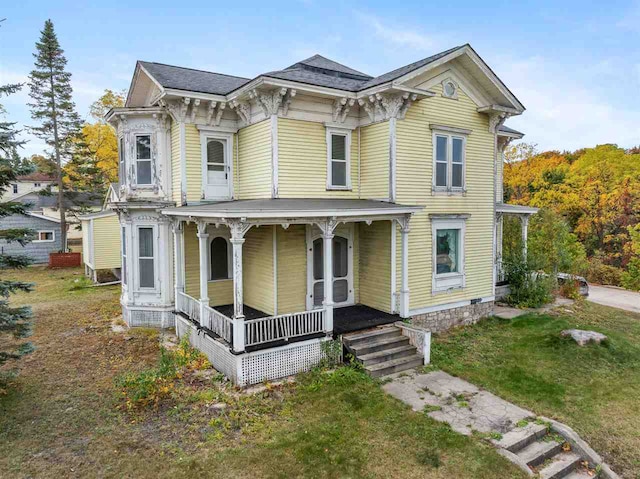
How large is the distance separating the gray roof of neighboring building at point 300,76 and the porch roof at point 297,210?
2919 mm

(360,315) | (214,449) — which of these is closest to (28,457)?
(214,449)

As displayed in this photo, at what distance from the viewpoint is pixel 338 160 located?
35.4 ft

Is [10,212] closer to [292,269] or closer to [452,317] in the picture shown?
[292,269]

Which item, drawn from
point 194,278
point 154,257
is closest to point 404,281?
point 194,278

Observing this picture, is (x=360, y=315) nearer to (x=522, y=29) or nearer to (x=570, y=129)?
(x=522, y=29)

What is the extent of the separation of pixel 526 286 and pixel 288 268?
29.9 feet

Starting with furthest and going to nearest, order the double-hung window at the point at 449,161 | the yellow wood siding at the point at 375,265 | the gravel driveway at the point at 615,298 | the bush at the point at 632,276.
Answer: the bush at the point at 632,276, the gravel driveway at the point at 615,298, the double-hung window at the point at 449,161, the yellow wood siding at the point at 375,265

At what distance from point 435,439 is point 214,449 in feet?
10.8

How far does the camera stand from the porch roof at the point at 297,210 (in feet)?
25.6

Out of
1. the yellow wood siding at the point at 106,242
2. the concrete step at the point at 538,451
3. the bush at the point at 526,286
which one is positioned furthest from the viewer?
the yellow wood siding at the point at 106,242

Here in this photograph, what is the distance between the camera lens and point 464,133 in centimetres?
1157

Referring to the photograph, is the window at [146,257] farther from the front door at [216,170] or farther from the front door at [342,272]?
the front door at [342,272]

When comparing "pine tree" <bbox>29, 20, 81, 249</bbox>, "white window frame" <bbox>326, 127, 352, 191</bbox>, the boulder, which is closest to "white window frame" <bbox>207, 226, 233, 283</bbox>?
"white window frame" <bbox>326, 127, 352, 191</bbox>

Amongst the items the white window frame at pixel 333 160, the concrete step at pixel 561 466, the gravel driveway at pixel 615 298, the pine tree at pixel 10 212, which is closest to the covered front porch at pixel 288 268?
the white window frame at pixel 333 160
